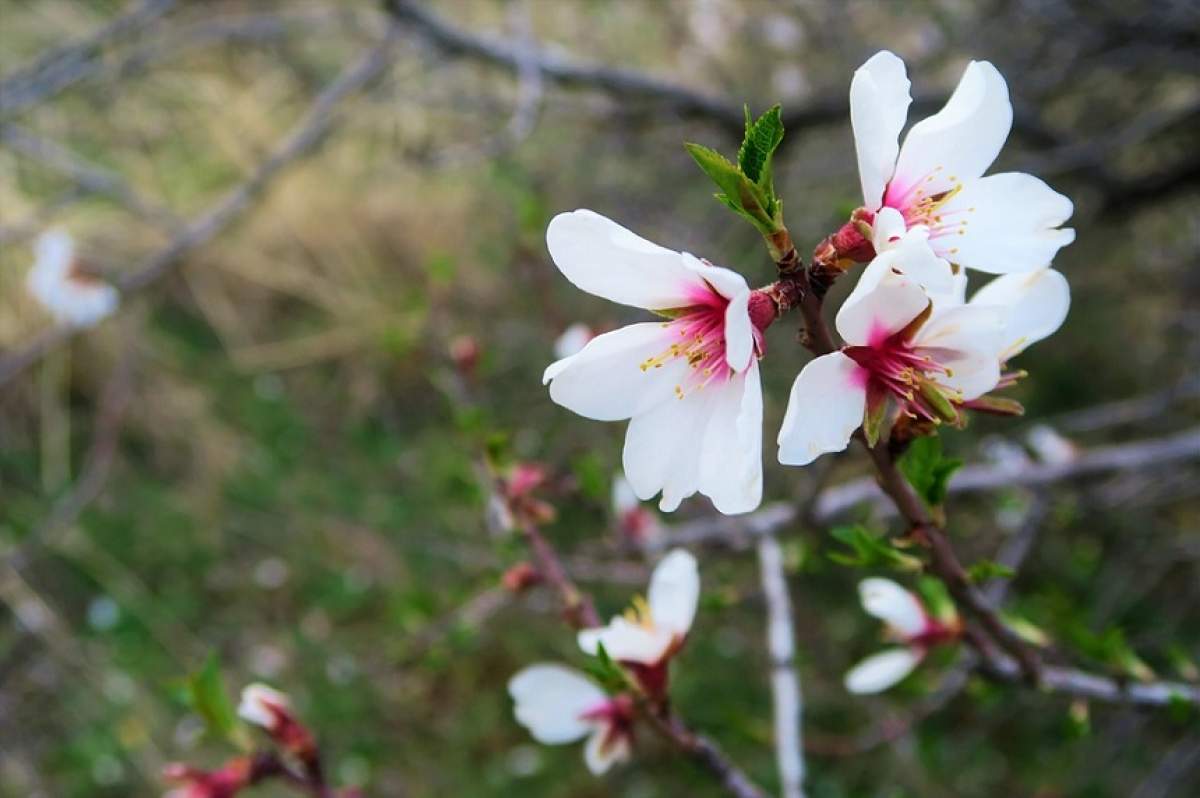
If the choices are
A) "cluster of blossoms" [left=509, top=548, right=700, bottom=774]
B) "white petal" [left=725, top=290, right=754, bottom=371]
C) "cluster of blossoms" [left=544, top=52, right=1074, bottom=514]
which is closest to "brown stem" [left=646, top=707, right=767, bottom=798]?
"cluster of blossoms" [left=509, top=548, right=700, bottom=774]

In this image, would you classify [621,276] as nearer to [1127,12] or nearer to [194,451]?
[1127,12]

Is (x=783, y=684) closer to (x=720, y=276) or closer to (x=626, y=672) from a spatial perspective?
(x=626, y=672)

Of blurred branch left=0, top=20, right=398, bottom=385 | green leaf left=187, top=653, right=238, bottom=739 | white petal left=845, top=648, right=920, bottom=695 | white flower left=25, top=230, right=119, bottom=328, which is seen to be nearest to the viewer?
green leaf left=187, top=653, right=238, bottom=739

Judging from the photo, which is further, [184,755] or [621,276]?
[184,755]

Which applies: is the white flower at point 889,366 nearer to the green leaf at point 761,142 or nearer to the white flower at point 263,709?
the green leaf at point 761,142

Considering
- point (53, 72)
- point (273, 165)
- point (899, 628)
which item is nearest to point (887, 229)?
point (899, 628)

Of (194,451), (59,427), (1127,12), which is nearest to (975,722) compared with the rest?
(1127,12)

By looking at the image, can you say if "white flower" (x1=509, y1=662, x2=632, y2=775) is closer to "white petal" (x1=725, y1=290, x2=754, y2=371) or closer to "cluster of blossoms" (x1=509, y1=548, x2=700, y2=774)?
"cluster of blossoms" (x1=509, y1=548, x2=700, y2=774)
